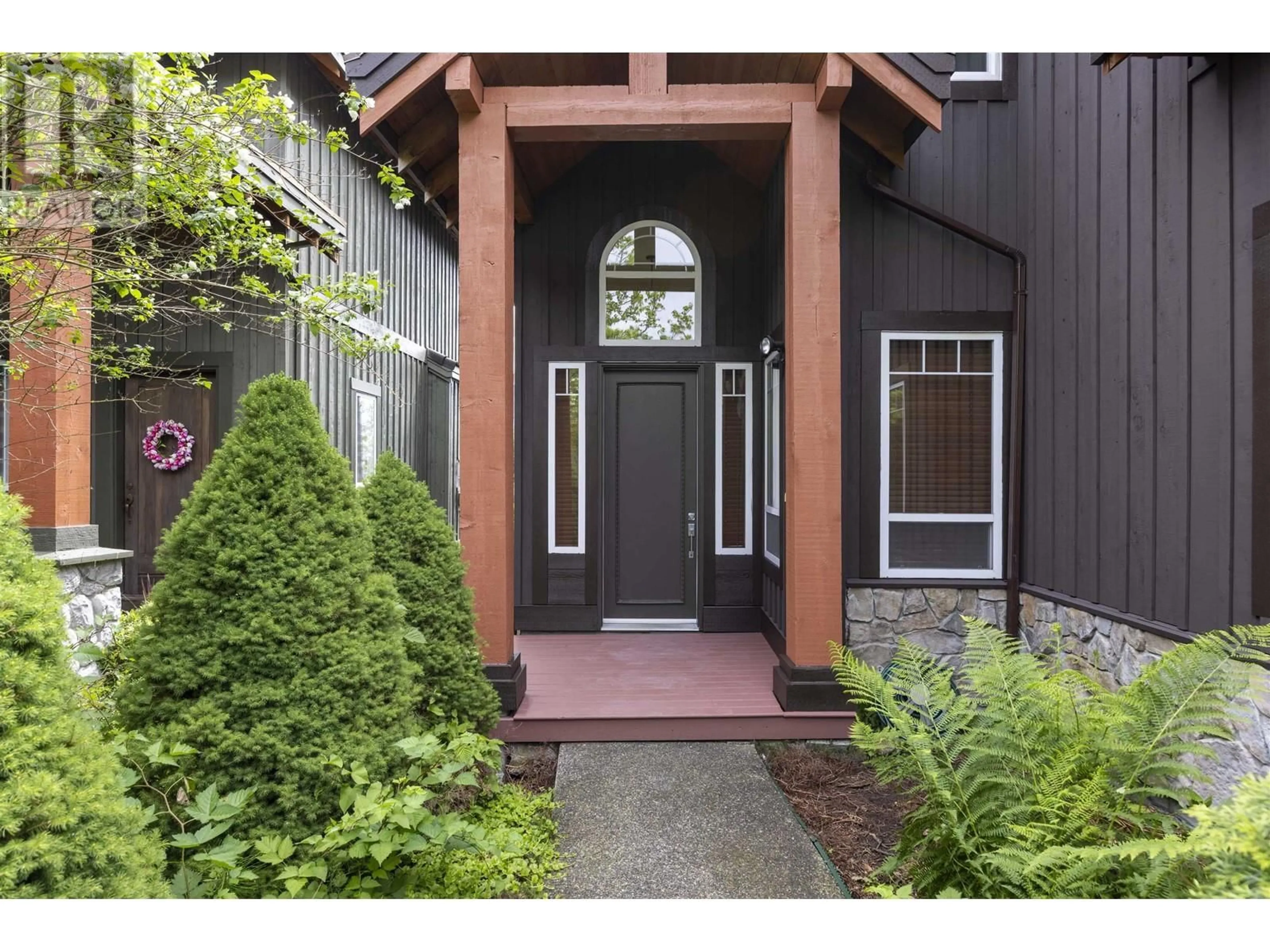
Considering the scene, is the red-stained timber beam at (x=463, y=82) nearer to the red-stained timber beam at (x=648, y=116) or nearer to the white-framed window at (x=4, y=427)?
the red-stained timber beam at (x=648, y=116)

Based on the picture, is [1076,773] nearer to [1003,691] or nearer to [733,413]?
[1003,691]

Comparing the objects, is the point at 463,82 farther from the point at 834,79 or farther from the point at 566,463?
the point at 566,463

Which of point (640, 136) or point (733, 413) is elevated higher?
point (640, 136)

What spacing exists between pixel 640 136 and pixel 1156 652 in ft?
11.9

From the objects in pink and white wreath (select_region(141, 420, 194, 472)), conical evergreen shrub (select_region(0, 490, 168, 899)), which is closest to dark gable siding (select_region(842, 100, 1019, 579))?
conical evergreen shrub (select_region(0, 490, 168, 899))

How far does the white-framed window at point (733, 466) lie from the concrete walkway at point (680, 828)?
227 cm

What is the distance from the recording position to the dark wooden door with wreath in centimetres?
584

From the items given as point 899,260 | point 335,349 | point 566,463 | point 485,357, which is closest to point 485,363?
point 485,357

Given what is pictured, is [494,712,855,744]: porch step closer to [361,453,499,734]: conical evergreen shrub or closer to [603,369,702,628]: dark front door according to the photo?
[361,453,499,734]: conical evergreen shrub

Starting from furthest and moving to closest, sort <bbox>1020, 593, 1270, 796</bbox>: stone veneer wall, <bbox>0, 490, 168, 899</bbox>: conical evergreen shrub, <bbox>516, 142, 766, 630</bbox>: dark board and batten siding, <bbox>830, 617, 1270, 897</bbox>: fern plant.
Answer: <bbox>516, 142, 766, 630</bbox>: dark board and batten siding
<bbox>1020, 593, 1270, 796</bbox>: stone veneer wall
<bbox>830, 617, 1270, 897</bbox>: fern plant
<bbox>0, 490, 168, 899</bbox>: conical evergreen shrub

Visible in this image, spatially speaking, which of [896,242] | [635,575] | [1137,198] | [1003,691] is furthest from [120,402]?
[1137,198]

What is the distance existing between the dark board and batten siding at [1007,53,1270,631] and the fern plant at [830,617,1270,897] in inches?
25.2

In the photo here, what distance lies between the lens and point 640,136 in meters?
3.91

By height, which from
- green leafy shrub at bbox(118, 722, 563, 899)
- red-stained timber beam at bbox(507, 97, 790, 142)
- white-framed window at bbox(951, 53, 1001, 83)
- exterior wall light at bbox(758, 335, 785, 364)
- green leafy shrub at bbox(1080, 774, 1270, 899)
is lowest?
green leafy shrub at bbox(118, 722, 563, 899)
